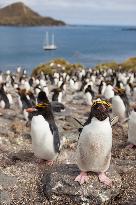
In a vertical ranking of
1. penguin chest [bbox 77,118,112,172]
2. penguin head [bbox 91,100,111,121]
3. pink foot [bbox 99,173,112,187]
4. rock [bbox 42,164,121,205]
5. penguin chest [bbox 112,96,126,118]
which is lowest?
penguin chest [bbox 112,96,126,118]

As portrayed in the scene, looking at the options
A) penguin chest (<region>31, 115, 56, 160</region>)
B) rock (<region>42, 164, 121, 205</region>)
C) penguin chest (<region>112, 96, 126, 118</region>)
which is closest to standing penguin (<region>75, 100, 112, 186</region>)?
rock (<region>42, 164, 121, 205</region>)

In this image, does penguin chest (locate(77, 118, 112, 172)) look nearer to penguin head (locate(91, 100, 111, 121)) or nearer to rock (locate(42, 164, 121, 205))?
penguin head (locate(91, 100, 111, 121))

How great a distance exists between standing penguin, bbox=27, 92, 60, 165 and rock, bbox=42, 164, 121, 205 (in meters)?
1.18

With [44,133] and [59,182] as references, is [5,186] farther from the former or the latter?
[44,133]

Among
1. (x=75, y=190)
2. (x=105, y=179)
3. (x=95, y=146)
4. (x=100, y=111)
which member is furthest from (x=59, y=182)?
(x=100, y=111)

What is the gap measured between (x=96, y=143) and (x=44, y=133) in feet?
5.70

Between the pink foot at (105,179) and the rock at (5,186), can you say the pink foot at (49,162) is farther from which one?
the pink foot at (105,179)

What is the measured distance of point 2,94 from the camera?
18.3m

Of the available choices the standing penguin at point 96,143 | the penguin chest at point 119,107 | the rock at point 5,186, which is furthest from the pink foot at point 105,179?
the penguin chest at point 119,107

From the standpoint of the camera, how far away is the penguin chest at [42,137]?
25.4ft

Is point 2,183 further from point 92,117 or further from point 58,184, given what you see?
point 92,117

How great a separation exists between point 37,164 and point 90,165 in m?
1.85

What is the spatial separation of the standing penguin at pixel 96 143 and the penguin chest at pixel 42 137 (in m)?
1.36

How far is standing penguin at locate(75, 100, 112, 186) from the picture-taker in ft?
20.1
